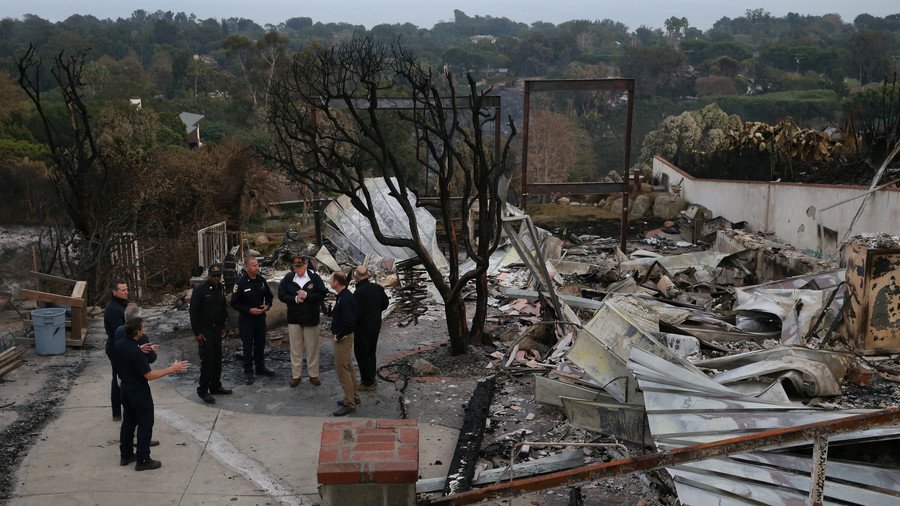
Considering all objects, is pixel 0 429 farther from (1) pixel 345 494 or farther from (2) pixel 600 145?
(2) pixel 600 145

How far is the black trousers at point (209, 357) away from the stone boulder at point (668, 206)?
17.8 m

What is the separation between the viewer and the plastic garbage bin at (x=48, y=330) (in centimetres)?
1021

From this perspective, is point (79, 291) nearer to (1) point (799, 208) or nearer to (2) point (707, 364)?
(2) point (707, 364)

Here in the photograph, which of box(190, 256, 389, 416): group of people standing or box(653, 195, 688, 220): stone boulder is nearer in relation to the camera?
box(190, 256, 389, 416): group of people standing

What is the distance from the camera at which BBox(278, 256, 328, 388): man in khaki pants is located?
8.76 m

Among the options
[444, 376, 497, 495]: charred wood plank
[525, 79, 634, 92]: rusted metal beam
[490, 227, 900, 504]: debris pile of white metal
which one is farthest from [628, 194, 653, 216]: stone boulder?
[444, 376, 497, 495]: charred wood plank

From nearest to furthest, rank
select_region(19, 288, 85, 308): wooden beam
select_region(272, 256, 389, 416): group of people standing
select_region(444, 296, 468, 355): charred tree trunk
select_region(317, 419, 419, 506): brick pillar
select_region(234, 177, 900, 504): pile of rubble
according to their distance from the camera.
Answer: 1. select_region(317, 419, 419, 506): brick pillar
2. select_region(234, 177, 900, 504): pile of rubble
3. select_region(272, 256, 389, 416): group of people standing
4. select_region(444, 296, 468, 355): charred tree trunk
5. select_region(19, 288, 85, 308): wooden beam

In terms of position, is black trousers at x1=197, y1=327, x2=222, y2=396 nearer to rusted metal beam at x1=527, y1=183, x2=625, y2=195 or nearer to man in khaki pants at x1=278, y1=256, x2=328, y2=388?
man in khaki pants at x1=278, y1=256, x2=328, y2=388

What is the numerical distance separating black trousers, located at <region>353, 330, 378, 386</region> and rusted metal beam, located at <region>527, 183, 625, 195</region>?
9676 mm

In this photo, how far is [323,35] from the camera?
627 ft

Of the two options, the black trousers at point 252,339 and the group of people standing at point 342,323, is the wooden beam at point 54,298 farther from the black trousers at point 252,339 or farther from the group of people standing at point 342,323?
the group of people standing at point 342,323

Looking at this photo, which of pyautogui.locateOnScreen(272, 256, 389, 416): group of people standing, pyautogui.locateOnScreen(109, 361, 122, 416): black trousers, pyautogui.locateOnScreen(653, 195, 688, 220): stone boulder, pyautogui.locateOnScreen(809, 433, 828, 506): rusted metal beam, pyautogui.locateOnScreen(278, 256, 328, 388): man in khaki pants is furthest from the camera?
pyautogui.locateOnScreen(653, 195, 688, 220): stone boulder

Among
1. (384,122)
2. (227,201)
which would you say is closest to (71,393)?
(227,201)

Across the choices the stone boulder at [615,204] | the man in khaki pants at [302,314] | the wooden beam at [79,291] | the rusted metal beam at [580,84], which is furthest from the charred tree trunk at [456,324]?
the stone boulder at [615,204]
